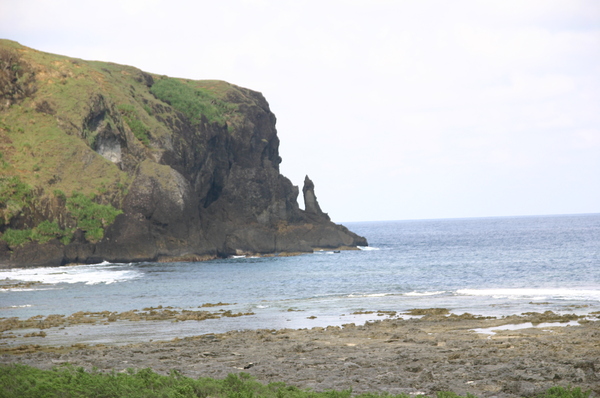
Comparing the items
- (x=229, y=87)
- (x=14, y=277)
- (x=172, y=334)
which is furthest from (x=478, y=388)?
(x=229, y=87)

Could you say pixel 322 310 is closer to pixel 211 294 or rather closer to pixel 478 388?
pixel 211 294

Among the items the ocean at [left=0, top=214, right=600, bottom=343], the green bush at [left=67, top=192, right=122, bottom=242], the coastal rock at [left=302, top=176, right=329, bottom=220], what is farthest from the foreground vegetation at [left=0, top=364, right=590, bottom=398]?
the coastal rock at [left=302, top=176, right=329, bottom=220]

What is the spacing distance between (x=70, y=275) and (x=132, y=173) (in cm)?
3684

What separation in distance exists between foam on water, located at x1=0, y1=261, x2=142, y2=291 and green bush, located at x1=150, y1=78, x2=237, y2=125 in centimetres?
5822

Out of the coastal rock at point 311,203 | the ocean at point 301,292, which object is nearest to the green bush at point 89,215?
the ocean at point 301,292

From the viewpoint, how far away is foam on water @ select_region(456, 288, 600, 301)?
39447 millimetres

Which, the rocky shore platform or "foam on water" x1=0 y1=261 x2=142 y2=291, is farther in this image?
"foam on water" x1=0 y1=261 x2=142 y2=291

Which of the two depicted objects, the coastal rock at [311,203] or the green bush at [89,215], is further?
the coastal rock at [311,203]

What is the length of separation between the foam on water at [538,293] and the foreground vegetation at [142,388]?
89.9ft

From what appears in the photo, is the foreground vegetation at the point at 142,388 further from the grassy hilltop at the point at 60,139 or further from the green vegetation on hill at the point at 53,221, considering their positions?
the grassy hilltop at the point at 60,139

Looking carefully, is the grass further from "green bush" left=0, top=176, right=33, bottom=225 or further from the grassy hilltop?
the grassy hilltop

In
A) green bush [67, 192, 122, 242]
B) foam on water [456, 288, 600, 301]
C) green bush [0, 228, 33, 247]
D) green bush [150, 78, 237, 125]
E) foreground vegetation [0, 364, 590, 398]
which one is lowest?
foam on water [456, 288, 600, 301]

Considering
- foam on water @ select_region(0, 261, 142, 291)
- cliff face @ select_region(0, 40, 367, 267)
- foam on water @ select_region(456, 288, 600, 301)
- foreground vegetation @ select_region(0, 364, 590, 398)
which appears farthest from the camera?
cliff face @ select_region(0, 40, 367, 267)

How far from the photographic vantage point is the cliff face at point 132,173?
278 feet
